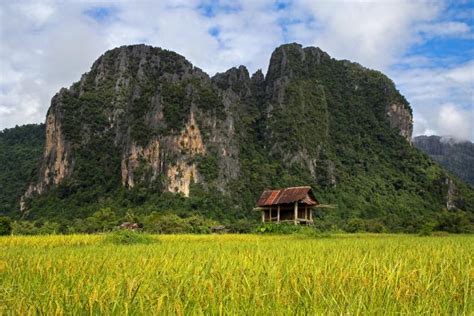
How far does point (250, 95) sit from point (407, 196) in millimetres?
27753

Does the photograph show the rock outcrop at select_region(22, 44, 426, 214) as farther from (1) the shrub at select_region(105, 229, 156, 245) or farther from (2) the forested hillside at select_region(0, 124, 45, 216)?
(1) the shrub at select_region(105, 229, 156, 245)

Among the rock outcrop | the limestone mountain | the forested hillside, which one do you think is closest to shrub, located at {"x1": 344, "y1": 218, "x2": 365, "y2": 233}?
the limestone mountain

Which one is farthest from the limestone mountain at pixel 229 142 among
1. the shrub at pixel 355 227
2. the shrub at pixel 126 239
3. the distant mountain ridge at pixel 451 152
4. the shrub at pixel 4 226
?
the distant mountain ridge at pixel 451 152

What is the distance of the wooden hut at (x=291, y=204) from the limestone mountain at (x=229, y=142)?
63.5 ft

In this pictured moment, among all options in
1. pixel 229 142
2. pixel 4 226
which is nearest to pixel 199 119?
pixel 229 142

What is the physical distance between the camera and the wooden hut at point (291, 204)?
85.7 ft

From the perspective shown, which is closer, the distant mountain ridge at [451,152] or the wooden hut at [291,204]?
the wooden hut at [291,204]

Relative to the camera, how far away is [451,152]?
12512cm

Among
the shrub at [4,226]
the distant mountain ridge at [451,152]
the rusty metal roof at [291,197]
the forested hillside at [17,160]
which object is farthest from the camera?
the distant mountain ridge at [451,152]

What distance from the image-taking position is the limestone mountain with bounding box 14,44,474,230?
53.2 metres

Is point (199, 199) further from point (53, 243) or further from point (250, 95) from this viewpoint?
point (53, 243)

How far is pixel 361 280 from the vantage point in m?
3.21

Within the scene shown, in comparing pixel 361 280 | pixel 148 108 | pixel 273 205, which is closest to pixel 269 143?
pixel 148 108

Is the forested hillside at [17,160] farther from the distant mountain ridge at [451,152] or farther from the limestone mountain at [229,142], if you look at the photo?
the distant mountain ridge at [451,152]
